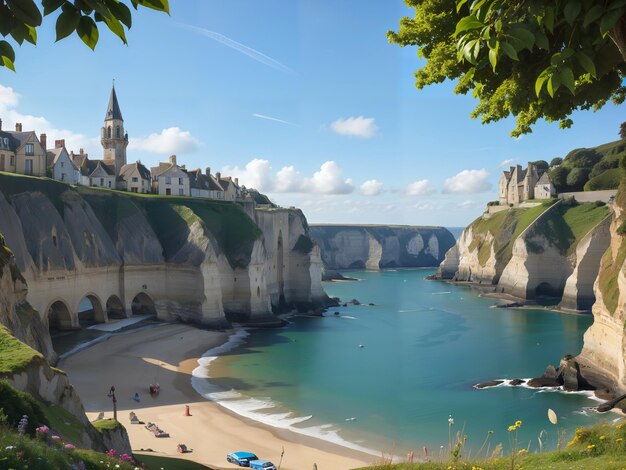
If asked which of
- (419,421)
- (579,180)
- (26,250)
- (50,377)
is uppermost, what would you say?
(579,180)

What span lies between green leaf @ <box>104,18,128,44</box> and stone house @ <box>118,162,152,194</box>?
64.5m

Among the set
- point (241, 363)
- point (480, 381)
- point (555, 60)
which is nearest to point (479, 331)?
point (480, 381)

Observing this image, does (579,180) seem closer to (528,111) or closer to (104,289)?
(104,289)

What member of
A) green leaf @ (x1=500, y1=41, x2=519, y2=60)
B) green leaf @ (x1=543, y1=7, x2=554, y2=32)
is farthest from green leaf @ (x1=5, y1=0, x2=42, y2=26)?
green leaf @ (x1=543, y1=7, x2=554, y2=32)

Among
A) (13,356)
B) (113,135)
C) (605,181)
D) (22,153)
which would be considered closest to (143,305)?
(22,153)

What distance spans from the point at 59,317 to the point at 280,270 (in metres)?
30.6

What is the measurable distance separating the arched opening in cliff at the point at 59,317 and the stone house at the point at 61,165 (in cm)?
1541

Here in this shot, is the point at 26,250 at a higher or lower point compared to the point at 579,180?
lower

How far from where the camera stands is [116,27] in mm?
3266

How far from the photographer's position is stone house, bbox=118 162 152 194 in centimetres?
6481

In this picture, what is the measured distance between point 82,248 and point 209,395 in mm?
19648

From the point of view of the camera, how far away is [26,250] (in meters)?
39.0

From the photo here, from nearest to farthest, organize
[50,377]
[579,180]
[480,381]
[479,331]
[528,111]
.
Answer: [528,111], [50,377], [480,381], [479,331], [579,180]

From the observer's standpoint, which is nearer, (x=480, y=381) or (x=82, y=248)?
(x=480, y=381)
